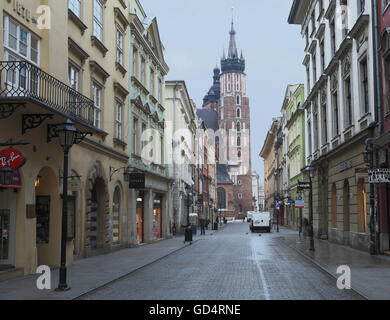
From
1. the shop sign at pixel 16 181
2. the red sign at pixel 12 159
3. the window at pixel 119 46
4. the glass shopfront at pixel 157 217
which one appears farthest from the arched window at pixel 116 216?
the red sign at pixel 12 159

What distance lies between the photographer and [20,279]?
1319cm

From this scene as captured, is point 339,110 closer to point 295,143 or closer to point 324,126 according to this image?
point 324,126

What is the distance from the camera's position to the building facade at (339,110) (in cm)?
2223

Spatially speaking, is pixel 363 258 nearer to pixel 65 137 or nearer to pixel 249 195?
pixel 65 137

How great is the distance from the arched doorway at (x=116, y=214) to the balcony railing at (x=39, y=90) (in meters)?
8.24

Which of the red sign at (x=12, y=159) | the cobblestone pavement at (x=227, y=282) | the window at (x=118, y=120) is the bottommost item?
the cobblestone pavement at (x=227, y=282)

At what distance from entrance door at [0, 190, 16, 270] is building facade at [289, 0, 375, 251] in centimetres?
1322

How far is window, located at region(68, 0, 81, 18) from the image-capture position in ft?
60.1

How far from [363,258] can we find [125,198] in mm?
11993

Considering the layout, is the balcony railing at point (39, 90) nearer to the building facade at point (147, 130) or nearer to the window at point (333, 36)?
the building facade at point (147, 130)

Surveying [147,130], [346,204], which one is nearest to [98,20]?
[147,130]

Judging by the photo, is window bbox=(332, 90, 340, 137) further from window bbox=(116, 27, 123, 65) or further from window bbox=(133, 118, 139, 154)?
window bbox=(116, 27, 123, 65)

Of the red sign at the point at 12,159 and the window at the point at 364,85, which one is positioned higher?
the window at the point at 364,85
